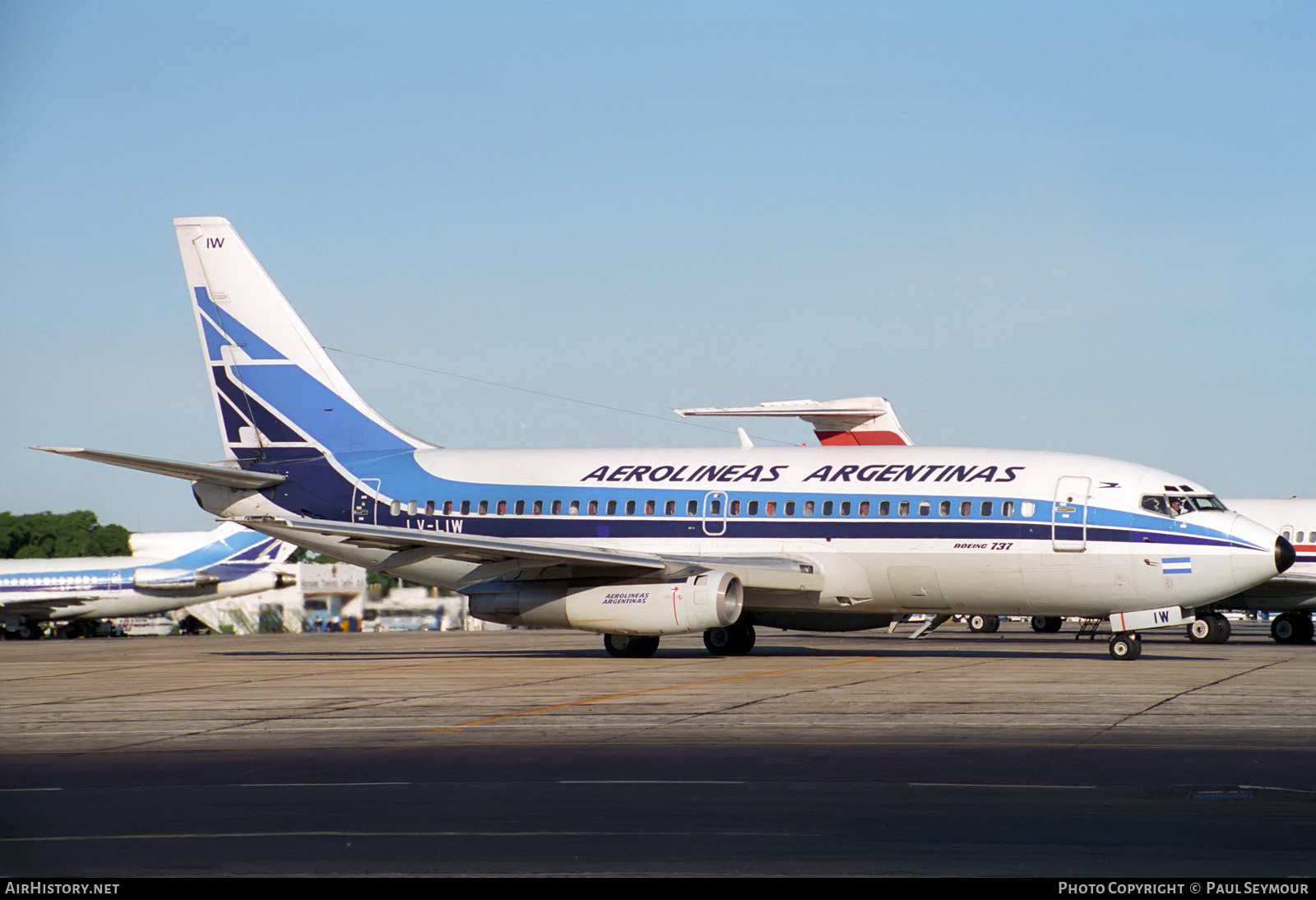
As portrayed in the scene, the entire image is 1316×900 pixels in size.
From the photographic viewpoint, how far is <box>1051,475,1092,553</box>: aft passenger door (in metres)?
27.5

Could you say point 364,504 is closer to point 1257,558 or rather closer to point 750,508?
point 750,508

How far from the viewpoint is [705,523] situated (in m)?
30.8

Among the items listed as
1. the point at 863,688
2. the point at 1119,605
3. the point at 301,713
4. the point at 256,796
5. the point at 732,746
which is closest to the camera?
the point at 256,796

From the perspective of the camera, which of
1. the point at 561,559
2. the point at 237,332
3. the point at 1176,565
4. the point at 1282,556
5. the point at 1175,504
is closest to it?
the point at 1282,556

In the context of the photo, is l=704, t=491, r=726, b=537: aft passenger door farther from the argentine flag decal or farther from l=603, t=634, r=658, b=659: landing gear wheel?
the argentine flag decal

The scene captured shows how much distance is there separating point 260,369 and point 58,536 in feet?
346

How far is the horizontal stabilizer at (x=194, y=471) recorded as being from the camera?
99.0 ft

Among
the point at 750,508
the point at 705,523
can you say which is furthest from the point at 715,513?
the point at 750,508

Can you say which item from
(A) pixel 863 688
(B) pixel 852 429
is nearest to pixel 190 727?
(A) pixel 863 688

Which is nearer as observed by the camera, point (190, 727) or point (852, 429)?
point (190, 727)

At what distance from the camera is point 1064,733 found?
15.9 m

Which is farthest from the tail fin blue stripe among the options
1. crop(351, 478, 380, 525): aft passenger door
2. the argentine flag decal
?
the argentine flag decal

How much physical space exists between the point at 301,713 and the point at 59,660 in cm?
1948
